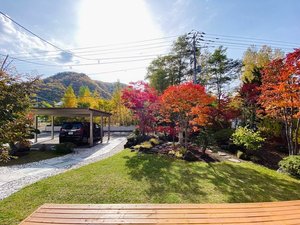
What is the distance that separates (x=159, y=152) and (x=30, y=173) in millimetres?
4959

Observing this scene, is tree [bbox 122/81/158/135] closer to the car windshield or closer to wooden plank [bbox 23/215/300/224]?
the car windshield

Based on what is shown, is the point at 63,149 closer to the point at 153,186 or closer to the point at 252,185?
the point at 153,186

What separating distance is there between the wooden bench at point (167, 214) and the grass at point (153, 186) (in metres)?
0.82

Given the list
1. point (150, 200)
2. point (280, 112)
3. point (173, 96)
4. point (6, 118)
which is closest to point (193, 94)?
point (173, 96)

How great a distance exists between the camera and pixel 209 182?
214 inches

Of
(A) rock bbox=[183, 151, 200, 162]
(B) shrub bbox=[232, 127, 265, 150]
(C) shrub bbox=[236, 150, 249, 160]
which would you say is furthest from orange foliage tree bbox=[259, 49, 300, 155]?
(A) rock bbox=[183, 151, 200, 162]

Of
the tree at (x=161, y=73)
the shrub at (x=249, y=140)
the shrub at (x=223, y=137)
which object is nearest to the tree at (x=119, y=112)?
the tree at (x=161, y=73)

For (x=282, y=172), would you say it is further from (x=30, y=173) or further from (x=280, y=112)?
(x=30, y=173)

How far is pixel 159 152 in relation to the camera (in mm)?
9172

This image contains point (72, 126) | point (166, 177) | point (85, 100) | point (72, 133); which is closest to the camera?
point (166, 177)

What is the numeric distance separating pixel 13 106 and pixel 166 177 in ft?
13.4

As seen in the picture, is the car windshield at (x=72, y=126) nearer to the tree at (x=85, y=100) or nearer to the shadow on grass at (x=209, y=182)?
the shadow on grass at (x=209, y=182)

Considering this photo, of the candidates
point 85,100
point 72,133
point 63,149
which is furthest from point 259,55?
point 85,100

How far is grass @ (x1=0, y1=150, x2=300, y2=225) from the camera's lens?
4215mm
